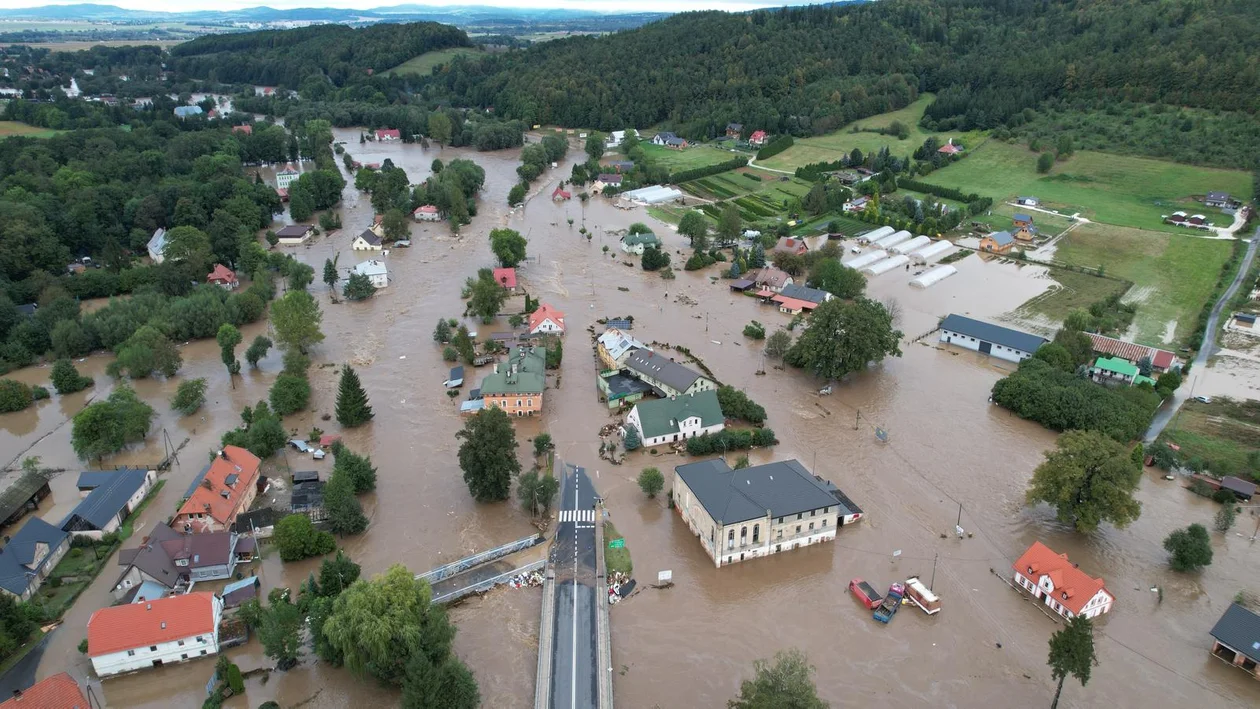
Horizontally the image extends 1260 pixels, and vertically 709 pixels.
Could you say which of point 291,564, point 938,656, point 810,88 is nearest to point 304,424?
point 291,564

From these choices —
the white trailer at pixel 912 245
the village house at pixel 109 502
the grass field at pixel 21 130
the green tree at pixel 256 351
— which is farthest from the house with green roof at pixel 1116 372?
the grass field at pixel 21 130

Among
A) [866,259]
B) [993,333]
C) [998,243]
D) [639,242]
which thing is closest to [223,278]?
[639,242]

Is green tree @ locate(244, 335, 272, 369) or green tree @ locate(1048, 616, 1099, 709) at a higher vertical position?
green tree @ locate(1048, 616, 1099, 709)

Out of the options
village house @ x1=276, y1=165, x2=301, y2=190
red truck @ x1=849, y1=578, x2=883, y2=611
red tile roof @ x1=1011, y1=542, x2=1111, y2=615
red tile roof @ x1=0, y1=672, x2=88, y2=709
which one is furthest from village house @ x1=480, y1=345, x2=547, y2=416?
village house @ x1=276, y1=165, x2=301, y2=190

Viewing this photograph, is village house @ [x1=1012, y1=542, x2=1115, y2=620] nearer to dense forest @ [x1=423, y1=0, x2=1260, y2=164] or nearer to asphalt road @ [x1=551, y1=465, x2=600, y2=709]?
asphalt road @ [x1=551, y1=465, x2=600, y2=709]

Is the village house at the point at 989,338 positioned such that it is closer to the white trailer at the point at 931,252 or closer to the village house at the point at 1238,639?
the white trailer at the point at 931,252

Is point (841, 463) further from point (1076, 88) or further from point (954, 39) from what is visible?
point (954, 39)

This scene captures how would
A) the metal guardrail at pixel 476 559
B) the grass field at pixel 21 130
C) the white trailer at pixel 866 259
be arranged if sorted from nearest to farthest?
the metal guardrail at pixel 476 559 → the white trailer at pixel 866 259 → the grass field at pixel 21 130
